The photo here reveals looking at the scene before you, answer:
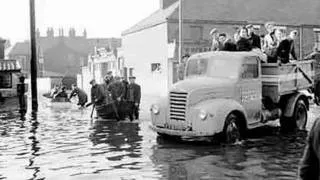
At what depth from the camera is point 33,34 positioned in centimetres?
2464

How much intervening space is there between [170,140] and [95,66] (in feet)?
171

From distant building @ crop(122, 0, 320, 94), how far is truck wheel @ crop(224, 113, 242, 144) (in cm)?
2553

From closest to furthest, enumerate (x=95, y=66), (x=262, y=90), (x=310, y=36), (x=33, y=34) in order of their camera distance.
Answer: (x=262, y=90)
(x=33, y=34)
(x=310, y=36)
(x=95, y=66)

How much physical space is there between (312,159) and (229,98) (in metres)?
8.81

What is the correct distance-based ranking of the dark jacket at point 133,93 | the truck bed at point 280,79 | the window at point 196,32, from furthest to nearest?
the window at point 196,32 < the dark jacket at point 133,93 < the truck bed at point 280,79

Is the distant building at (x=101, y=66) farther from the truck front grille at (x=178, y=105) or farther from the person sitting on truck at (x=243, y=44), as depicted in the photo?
the truck front grille at (x=178, y=105)

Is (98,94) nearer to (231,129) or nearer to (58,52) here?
(231,129)

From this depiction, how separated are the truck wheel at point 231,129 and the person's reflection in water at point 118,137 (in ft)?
7.10

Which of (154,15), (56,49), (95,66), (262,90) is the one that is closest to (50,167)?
(262,90)

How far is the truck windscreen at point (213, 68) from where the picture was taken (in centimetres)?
1329

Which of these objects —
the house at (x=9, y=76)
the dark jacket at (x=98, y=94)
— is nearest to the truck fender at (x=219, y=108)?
the dark jacket at (x=98, y=94)

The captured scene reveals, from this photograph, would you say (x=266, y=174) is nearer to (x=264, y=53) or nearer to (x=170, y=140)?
(x=170, y=140)

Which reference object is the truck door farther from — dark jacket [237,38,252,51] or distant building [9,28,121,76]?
distant building [9,28,121,76]

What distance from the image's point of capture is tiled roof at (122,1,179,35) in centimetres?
4338
